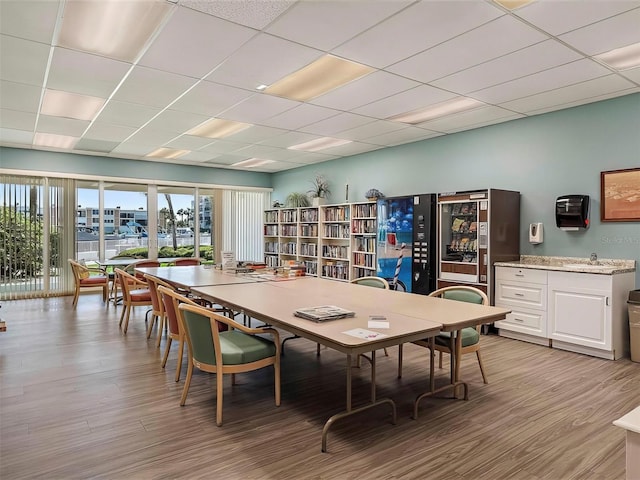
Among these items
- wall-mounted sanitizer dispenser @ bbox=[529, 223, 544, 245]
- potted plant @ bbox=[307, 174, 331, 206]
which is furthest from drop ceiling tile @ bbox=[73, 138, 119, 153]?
wall-mounted sanitizer dispenser @ bbox=[529, 223, 544, 245]

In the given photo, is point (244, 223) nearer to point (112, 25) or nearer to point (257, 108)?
point (257, 108)

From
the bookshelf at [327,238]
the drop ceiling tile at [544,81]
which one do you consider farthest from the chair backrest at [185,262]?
the drop ceiling tile at [544,81]

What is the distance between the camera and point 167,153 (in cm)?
829

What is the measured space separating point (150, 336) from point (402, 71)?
13.6 ft

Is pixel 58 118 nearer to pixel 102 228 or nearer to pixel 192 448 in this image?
pixel 102 228

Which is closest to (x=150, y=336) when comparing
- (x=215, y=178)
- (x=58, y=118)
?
(x=58, y=118)

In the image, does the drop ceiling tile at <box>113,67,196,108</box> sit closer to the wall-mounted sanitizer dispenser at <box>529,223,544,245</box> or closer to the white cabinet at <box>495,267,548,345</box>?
the white cabinet at <box>495,267,548,345</box>

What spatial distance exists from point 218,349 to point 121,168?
23.5ft

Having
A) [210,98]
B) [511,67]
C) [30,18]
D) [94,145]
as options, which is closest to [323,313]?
[511,67]

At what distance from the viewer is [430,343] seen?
3141mm

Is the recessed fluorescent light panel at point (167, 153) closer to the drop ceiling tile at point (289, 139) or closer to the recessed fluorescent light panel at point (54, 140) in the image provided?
the recessed fluorescent light panel at point (54, 140)

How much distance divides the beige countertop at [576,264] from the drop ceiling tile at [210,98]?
376 centimetres

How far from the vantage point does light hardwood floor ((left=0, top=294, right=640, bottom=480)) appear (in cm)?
230

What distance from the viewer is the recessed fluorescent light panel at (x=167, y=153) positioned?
26.2 ft
